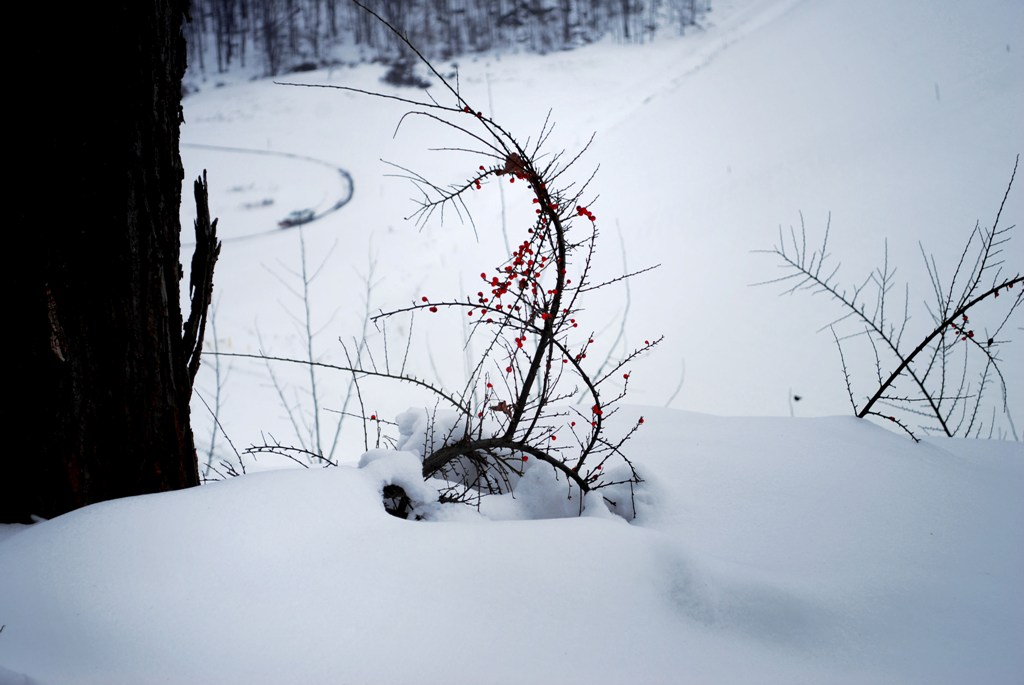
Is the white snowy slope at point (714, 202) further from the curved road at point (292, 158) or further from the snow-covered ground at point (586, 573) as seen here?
the snow-covered ground at point (586, 573)

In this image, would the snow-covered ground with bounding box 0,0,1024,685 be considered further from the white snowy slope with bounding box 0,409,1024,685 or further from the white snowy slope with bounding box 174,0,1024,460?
the white snowy slope with bounding box 174,0,1024,460

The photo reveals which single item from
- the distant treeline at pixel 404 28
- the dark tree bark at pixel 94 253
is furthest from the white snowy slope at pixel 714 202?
the distant treeline at pixel 404 28

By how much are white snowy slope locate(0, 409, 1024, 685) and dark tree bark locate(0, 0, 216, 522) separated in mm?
209

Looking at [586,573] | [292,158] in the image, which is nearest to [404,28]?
[292,158]

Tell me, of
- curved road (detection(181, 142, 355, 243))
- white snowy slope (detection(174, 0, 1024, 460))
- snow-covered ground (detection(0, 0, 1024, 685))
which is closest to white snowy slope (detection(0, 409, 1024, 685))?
snow-covered ground (detection(0, 0, 1024, 685))

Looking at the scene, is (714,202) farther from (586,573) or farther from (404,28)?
(404,28)

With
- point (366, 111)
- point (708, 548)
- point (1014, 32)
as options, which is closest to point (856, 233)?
point (1014, 32)

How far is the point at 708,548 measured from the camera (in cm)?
153

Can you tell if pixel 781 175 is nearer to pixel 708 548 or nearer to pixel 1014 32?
pixel 1014 32

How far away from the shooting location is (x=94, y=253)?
1.36 m

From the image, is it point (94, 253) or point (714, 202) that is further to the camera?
point (714, 202)

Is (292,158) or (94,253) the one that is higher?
(292,158)

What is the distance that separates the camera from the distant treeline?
26516 mm

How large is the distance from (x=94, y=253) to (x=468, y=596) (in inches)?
43.6
